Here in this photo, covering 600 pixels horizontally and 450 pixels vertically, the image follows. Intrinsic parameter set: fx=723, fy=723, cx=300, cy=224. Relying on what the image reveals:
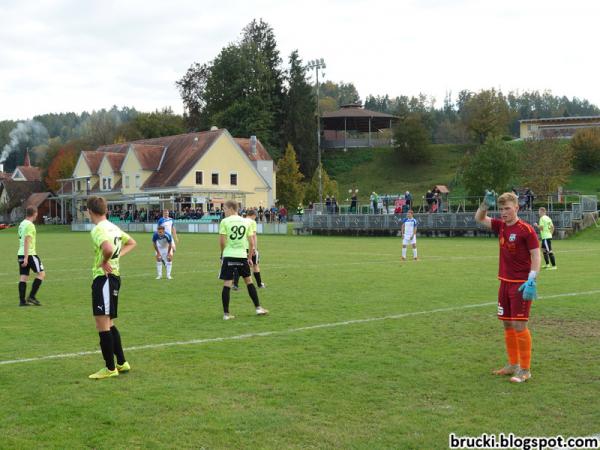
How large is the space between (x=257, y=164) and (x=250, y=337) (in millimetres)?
72884

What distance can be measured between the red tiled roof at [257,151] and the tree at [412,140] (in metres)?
20.1

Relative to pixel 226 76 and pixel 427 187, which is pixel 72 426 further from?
pixel 226 76

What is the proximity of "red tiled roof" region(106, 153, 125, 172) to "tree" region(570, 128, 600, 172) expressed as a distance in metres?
52.2

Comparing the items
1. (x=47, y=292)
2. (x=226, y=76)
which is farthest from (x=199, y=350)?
(x=226, y=76)

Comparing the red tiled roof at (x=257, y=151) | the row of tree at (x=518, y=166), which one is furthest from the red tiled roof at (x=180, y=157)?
the row of tree at (x=518, y=166)

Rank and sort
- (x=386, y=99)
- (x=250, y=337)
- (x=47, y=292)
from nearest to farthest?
1. (x=250, y=337)
2. (x=47, y=292)
3. (x=386, y=99)

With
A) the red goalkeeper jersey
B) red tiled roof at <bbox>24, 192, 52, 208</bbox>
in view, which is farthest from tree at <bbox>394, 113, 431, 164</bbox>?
the red goalkeeper jersey

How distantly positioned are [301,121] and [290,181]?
13519mm

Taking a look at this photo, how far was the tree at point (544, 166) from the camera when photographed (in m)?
61.1

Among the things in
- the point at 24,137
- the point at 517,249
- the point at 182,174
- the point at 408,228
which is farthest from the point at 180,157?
the point at 24,137

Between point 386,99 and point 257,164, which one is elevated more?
point 386,99

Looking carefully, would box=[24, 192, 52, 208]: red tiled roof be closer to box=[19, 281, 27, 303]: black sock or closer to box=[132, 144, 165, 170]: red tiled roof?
box=[132, 144, 165, 170]: red tiled roof

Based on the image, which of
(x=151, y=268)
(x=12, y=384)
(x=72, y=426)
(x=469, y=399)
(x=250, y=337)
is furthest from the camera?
(x=151, y=268)

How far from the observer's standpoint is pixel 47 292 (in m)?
17.0
